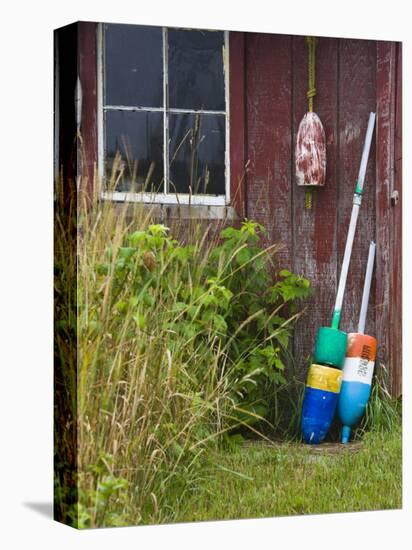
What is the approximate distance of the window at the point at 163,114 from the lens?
500cm

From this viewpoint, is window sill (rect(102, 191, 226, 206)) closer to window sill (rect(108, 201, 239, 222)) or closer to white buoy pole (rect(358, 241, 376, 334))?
window sill (rect(108, 201, 239, 222))

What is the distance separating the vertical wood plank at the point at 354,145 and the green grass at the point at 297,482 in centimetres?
57

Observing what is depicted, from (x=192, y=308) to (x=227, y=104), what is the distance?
0.88 m

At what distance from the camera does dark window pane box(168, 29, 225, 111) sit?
5148 mm

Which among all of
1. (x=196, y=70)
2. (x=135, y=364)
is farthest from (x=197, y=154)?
(x=135, y=364)

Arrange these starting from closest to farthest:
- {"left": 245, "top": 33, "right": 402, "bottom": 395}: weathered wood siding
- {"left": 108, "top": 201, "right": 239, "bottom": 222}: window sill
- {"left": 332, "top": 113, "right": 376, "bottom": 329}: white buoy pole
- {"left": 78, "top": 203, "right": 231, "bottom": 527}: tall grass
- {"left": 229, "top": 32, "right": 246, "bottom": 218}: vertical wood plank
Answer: {"left": 78, "top": 203, "right": 231, "bottom": 527}: tall grass < {"left": 108, "top": 201, "right": 239, "bottom": 222}: window sill < {"left": 229, "top": 32, "right": 246, "bottom": 218}: vertical wood plank < {"left": 245, "top": 33, "right": 402, "bottom": 395}: weathered wood siding < {"left": 332, "top": 113, "right": 376, "bottom": 329}: white buoy pole

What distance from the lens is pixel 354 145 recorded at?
5590 mm

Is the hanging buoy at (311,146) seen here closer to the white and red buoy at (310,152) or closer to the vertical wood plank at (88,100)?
the white and red buoy at (310,152)

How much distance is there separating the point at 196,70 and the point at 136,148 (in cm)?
44

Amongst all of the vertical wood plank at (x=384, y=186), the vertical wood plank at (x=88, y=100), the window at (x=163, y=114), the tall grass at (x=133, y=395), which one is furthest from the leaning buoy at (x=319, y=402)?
the vertical wood plank at (x=88, y=100)

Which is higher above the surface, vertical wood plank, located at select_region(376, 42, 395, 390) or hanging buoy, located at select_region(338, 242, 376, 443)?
vertical wood plank, located at select_region(376, 42, 395, 390)

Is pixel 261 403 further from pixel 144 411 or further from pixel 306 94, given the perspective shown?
pixel 306 94

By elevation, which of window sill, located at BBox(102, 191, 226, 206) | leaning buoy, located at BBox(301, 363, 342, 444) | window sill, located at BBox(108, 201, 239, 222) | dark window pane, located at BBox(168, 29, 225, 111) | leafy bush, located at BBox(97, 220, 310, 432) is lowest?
leaning buoy, located at BBox(301, 363, 342, 444)

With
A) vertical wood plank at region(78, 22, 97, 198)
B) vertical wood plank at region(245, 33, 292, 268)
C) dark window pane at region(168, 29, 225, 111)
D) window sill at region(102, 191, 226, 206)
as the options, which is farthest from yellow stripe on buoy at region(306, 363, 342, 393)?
vertical wood plank at region(78, 22, 97, 198)
